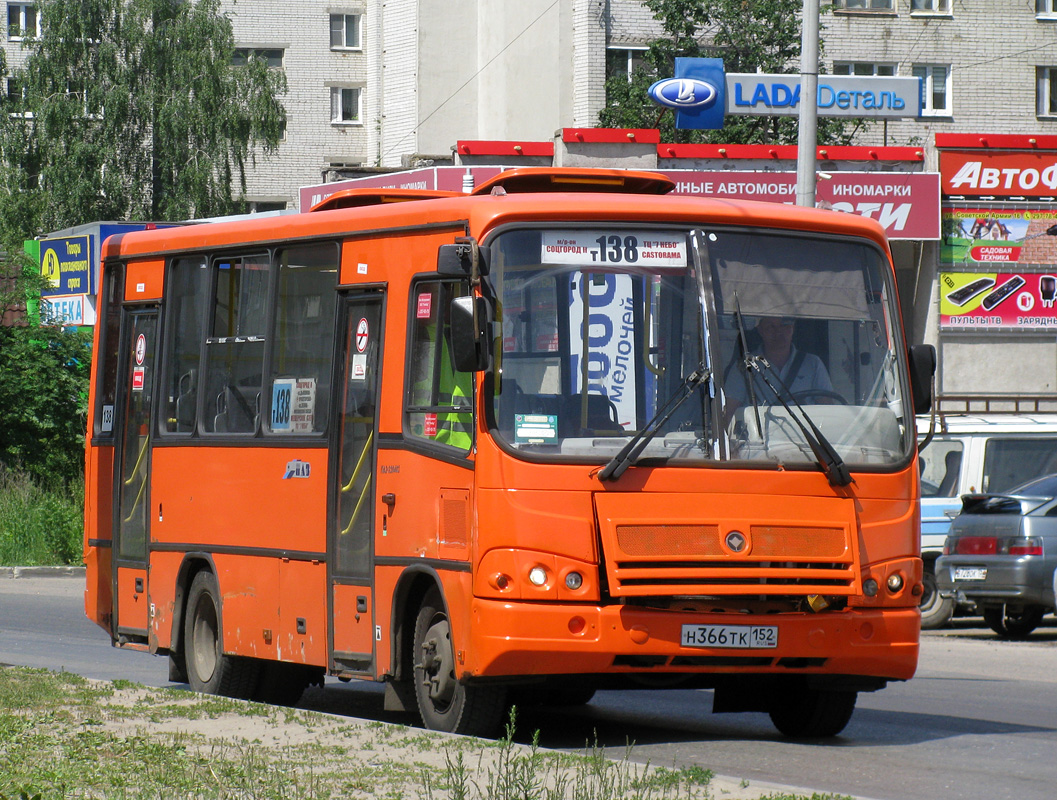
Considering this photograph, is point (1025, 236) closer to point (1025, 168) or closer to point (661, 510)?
point (1025, 168)

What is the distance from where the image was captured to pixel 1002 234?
105 feet

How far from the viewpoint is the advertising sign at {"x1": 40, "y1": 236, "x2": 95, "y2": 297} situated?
1555 inches

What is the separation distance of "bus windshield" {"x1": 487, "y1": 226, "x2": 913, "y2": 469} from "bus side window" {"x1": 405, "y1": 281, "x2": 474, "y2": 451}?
26 centimetres

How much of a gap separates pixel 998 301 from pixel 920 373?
24.1 metres

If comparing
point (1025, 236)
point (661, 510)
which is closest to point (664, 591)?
point (661, 510)

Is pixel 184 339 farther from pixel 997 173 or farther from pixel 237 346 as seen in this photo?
pixel 997 173

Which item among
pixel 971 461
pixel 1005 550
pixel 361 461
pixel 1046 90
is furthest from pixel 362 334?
pixel 1046 90

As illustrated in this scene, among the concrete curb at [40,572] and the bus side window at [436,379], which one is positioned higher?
the bus side window at [436,379]

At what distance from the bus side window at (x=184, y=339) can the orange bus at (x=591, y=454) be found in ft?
3.90

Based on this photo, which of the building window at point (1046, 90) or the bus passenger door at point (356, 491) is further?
the building window at point (1046, 90)

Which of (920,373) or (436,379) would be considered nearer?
(436,379)

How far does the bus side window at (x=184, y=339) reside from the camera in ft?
37.5

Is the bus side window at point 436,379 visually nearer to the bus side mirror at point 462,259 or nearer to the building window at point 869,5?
the bus side mirror at point 462,259

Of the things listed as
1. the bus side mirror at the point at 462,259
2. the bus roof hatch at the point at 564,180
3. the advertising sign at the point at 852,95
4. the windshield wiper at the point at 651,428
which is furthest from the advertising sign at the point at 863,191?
the bus side mirror at the point at 462,259
